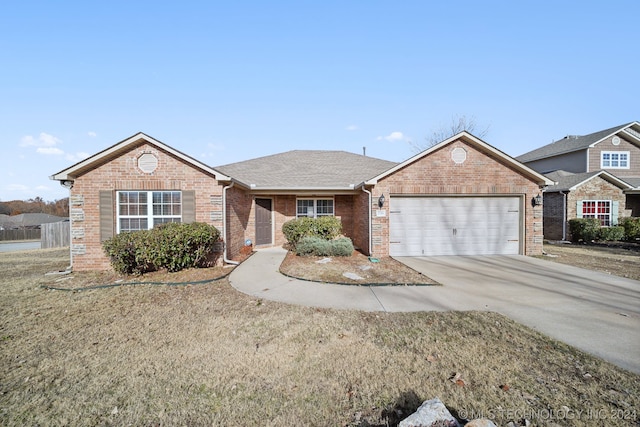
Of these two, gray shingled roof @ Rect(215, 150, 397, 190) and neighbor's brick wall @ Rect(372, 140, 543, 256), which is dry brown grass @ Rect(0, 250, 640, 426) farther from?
gray shingled roof @ Rect(215, 150, 397, 190)

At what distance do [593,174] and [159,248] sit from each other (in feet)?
68.6

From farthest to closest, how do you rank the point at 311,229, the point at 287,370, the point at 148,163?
the point at 311,229
the point at 148,163
the point at 287,370

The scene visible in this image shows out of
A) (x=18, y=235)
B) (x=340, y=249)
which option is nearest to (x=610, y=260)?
(x=340, y=249)

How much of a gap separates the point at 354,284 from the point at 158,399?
4.45 metres

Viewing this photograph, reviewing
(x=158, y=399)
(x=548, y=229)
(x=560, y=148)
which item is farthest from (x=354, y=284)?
(x=560, y=148)

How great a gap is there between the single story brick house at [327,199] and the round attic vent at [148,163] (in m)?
0.03

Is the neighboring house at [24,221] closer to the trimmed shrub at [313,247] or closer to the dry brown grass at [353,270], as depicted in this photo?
the trimmed shrub at [313,247]

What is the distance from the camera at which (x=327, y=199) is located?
486 inches

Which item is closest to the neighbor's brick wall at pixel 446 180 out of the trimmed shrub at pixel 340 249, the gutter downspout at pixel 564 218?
the trimmed shrub at pixel 340 249

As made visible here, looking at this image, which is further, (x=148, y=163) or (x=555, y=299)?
(x=148, y=163)

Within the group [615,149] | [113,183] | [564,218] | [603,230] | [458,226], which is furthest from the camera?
[615,149]

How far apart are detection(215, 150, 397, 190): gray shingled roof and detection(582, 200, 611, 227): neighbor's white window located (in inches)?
429

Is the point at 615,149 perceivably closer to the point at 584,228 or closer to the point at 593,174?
the point at 593,174

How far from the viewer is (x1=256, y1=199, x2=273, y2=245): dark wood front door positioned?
11.7 m
